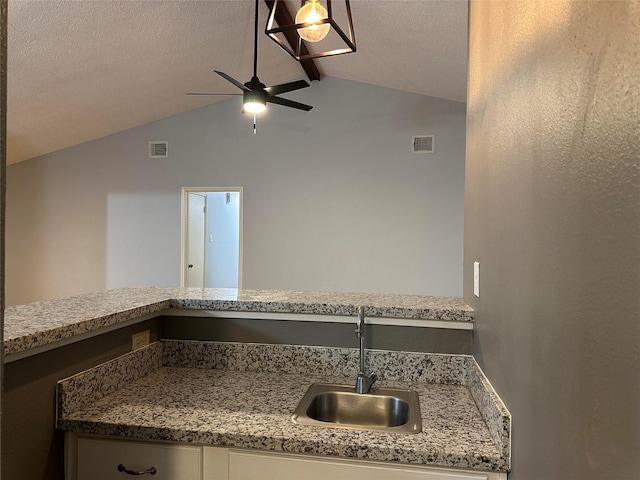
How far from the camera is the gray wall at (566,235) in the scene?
53cm

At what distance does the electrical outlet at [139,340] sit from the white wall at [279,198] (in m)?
3.55

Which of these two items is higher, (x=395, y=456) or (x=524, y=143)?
(x=524, y=143)

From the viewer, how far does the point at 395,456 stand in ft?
3.67

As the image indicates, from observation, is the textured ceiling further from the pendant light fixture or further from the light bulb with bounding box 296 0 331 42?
the light bulb with bounding box 296 0 331 42

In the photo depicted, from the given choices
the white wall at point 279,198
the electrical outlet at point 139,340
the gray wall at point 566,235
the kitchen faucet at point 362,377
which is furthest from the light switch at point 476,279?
the white wall at point 279,198

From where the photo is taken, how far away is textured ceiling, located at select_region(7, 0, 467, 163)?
3.20 meters

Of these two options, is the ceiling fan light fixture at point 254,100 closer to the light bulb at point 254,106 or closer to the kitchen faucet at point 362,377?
the light bulb at point 254,106

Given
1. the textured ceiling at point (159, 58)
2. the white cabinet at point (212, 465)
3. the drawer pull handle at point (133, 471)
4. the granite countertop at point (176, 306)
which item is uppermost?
the textured ceiling at point (159, 58)

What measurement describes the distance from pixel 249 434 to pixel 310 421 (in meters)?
0.19

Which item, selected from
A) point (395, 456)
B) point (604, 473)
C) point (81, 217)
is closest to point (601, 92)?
point (604, 473)

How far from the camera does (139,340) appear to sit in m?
1.64

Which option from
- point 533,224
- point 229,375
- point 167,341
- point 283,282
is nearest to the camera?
point 533,224

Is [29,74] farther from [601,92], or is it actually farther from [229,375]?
[601,92]

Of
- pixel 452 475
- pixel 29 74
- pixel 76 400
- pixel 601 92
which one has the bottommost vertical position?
pixel 452 475
